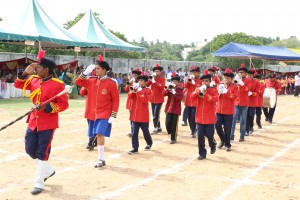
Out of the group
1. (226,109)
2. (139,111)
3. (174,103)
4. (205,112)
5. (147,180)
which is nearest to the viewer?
(147,180)

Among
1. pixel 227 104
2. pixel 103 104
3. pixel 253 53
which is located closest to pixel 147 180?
pixel 103 104

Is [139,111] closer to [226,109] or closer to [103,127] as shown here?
[103,127]

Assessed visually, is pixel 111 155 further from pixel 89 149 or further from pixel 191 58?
pixel 191 58

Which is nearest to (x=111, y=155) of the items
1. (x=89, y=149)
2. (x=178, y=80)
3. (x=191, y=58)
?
(x=89, y=149)

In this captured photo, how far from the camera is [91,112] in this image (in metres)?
8.84

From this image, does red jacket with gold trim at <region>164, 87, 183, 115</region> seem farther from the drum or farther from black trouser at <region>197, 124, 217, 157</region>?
the drum

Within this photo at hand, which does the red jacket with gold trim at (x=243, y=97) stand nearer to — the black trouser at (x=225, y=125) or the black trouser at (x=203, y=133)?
the black trouser at (x=225, y=125)

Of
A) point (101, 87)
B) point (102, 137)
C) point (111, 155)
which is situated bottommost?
A: point (111, 155)

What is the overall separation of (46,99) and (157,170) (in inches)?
97.8

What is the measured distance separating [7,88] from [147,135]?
12.8 metres

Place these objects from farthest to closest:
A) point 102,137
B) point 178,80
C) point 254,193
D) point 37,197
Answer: point 178,80
point 102,137
point 254,193
point 37,197

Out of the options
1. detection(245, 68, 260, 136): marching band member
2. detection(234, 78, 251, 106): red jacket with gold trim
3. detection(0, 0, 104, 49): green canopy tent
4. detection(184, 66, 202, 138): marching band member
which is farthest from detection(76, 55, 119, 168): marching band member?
detection(0, 0, 104, 49): green canopy tent

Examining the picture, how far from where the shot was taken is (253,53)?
2589 centimetres

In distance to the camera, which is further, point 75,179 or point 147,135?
point 147,135
